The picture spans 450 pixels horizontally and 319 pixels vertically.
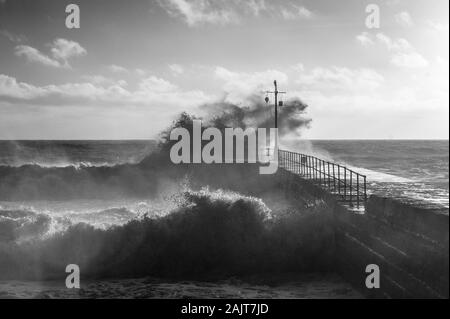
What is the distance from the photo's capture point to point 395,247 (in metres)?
8.90

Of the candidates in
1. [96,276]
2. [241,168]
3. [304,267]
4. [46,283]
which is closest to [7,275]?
[46,283]

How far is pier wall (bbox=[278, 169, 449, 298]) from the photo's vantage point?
24.7 ft

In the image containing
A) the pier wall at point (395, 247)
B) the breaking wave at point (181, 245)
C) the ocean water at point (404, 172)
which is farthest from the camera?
the ocean water at point (404, 172)

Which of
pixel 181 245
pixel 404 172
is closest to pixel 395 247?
pixel 181 245

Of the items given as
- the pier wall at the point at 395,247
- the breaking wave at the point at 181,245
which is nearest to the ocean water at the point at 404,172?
the pier wall at the point at 395,247

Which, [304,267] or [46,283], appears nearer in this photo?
[46,283]

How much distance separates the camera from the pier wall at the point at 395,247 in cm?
753

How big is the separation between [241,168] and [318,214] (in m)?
15.9

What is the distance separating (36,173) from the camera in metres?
31.3

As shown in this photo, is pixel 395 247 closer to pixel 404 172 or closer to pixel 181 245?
pixel 181 245

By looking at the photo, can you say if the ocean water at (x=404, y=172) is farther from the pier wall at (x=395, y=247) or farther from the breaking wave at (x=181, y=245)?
the breaking wave at (x=181, y=245)
